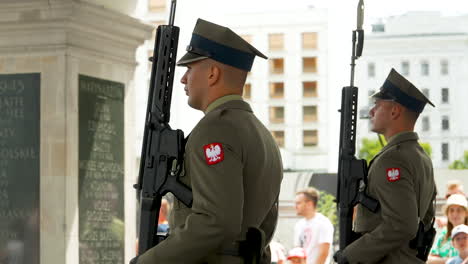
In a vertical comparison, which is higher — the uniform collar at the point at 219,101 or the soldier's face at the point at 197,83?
the soldier's face at the point at 197,83

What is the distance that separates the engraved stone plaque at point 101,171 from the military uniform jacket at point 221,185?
318cm

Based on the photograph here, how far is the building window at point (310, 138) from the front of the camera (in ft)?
254

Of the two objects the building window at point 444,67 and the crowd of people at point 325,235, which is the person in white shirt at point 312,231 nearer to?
the crowd of people at point 325,235

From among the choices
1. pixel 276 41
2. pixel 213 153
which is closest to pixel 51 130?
pixel 213 153

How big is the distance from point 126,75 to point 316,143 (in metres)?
70.5

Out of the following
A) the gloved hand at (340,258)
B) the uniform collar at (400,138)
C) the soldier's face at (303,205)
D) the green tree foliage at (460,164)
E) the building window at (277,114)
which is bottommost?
the gloved hand at (340,258)

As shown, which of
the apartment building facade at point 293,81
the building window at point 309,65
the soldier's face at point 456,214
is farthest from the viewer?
the building window at point 309,65

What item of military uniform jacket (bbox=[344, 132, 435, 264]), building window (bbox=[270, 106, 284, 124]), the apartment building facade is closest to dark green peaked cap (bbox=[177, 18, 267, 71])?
military uniform jacket (bbox=[344, 132, 435, 264])

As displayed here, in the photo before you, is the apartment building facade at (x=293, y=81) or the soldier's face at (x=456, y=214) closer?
the soldier's face at (x=456, y=214)

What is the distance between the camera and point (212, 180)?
11.3ft

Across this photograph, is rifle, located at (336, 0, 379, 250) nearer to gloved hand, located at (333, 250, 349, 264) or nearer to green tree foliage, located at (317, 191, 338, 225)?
gloved hand, located at (333, 250, 349, 264)

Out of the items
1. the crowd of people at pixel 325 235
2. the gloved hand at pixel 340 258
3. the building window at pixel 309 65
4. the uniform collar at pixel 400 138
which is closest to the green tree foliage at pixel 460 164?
the building window at pixel 309 65

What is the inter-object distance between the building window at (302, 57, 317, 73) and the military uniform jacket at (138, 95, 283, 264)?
73.9 m

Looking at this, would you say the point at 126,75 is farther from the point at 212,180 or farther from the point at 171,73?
the point at 212,180
